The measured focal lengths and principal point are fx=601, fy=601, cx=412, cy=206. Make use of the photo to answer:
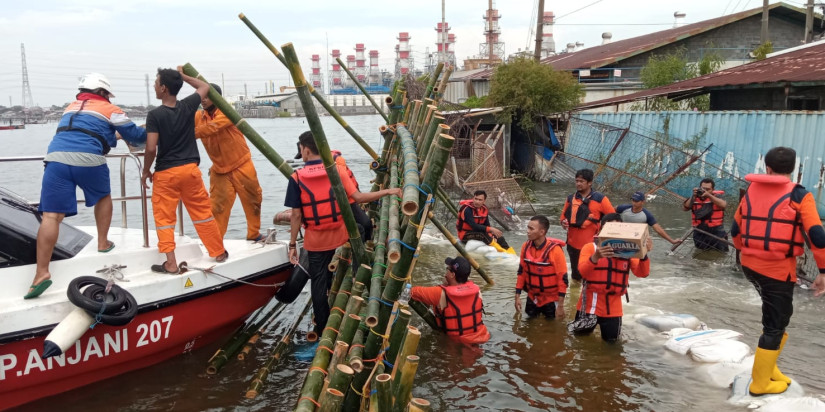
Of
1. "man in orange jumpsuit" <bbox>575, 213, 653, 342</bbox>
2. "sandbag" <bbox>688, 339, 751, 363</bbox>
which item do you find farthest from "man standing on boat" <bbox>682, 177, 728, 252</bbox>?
"man in orange jumpsuit" <bbox>575, 213, 653, 342</bbox>

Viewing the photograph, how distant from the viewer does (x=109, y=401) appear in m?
5.68

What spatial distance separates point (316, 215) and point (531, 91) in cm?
1598

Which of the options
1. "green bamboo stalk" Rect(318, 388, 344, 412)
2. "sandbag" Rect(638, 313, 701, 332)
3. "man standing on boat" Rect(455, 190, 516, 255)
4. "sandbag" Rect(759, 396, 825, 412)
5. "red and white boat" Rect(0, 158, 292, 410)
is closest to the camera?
"green bamboo stalk" Rect(318, 388, 344, 412)

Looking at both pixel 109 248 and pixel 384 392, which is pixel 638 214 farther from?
pixel 109 248

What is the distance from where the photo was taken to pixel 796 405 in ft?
15.9

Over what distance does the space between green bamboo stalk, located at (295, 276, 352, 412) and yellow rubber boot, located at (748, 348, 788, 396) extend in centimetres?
355

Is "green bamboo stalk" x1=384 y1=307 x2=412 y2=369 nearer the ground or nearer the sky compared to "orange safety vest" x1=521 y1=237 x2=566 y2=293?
nearer the sky

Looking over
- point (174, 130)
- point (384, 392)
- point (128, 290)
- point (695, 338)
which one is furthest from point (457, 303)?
point (174, 130)

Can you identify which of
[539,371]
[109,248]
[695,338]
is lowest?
[539,371]

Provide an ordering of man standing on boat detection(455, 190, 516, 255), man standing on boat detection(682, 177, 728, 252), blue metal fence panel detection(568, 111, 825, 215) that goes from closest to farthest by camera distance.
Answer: man standing on boat detection(682, 177, 728, 252), man standing on boat detection(455, 190, 516, 255), blue metal fence panel detection(568, 111, 825, 215)

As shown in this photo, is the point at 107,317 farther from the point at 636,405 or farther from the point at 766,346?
the point at 766,346

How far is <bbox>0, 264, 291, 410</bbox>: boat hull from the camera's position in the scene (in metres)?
5.01

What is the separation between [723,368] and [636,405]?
1.11 metres

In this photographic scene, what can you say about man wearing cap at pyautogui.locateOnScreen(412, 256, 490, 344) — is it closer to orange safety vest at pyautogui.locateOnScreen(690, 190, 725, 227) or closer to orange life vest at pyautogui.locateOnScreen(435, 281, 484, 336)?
orange life vest at pyautogui.locateOnScreen(435, 281, 484, 336)
